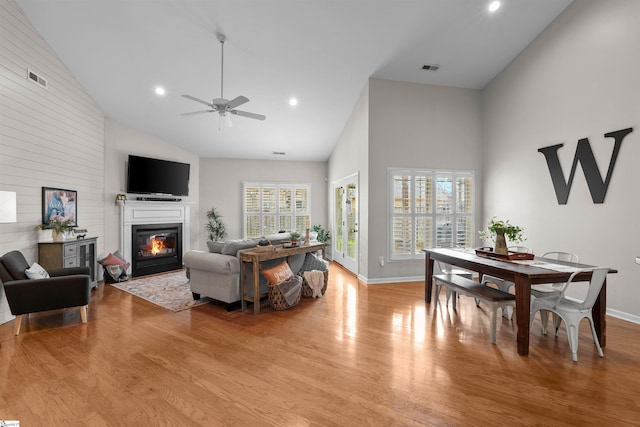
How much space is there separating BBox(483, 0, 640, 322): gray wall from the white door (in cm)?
271

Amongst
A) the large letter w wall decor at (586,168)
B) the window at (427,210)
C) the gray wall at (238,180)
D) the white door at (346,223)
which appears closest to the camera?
the large letter w wall decor at (586,168)

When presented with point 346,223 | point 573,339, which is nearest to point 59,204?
point 346,223

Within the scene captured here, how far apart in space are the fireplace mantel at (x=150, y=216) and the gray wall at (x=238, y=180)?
56 cm

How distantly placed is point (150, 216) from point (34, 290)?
11.3ft

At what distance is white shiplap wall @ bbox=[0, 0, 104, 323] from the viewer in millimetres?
3611

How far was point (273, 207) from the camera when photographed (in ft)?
27.6

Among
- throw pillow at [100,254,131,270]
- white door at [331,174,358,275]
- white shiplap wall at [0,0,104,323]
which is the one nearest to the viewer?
white shiplap wall at [0,0,104,323]

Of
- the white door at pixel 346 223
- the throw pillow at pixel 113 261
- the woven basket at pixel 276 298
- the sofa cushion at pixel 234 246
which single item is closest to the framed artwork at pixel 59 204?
the throw pillow at pixel 113 261

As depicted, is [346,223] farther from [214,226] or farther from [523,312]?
[523,312]

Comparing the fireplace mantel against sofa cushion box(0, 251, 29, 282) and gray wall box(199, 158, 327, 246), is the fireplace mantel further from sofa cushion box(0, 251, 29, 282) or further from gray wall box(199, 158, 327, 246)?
sofa cushion box(0, 251, 29, 282)

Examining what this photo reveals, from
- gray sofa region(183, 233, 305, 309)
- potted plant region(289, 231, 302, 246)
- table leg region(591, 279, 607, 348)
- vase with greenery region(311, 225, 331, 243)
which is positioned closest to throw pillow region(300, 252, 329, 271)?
potted plant region(289, 231, 302, 246)

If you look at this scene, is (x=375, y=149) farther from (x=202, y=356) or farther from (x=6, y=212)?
(x=6, y=212)

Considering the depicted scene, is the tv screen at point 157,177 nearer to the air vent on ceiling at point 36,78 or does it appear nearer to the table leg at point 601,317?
the air vent on ceiling at point 36,78

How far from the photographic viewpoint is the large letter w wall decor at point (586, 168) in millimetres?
3787
